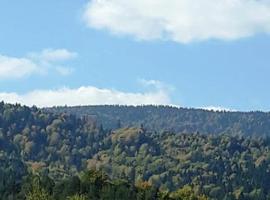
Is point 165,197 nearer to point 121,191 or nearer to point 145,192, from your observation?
point 145,192

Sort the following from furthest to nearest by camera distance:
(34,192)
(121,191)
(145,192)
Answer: (145,192) → (121,191) → (34,192)

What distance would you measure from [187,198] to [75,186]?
35.4 metres

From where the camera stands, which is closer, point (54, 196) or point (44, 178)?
point (54, 196)

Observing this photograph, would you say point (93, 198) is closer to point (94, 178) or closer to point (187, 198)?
point (94, 178)

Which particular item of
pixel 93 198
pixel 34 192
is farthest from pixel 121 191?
pixel 34 192

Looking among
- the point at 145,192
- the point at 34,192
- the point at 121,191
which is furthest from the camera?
the point at 145,192

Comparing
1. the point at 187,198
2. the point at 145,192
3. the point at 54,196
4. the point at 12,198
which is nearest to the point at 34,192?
the point at 54,196

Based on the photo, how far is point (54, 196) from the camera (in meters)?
171

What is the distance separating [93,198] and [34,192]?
1593 cm

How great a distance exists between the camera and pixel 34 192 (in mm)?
163000

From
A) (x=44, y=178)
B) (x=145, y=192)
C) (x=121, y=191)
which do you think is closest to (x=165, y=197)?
(x=145, y=192)

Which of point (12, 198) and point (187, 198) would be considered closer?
point (12, 198)

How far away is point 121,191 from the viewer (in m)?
176

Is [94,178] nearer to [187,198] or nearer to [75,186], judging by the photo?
[75,186]
